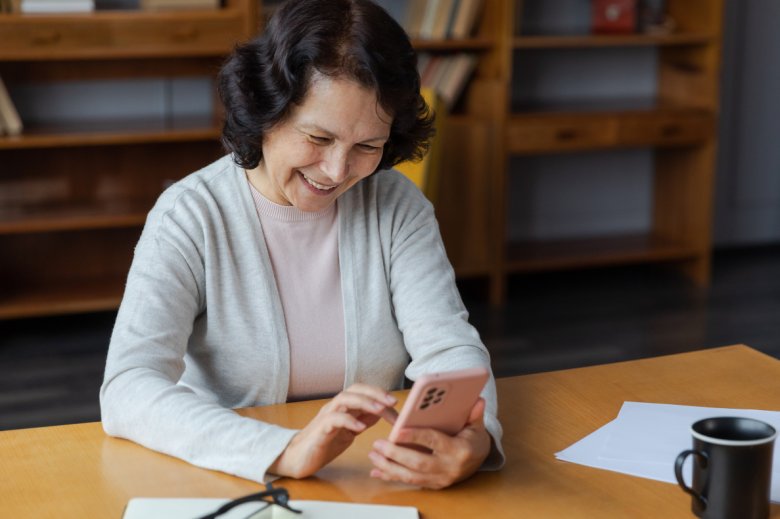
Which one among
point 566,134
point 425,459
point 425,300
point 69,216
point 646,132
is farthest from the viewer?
point 646,132

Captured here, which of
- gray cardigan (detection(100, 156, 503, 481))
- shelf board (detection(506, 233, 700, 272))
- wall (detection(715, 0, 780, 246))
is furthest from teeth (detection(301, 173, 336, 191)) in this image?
wall (detection(715, 0, 780, 246))

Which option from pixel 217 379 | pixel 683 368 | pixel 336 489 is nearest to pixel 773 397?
pixel 683 368

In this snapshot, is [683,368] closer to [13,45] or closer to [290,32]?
[290,32]

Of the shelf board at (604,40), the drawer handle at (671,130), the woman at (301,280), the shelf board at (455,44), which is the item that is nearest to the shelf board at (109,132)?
the shelf board at (455,44)

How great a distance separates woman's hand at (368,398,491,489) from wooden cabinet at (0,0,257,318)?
2.73 metres

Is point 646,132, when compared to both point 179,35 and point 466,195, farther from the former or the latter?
point 179,35

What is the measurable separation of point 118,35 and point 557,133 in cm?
166

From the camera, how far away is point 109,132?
3746 mm

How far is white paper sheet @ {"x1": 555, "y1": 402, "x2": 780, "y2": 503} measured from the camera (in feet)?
4.13

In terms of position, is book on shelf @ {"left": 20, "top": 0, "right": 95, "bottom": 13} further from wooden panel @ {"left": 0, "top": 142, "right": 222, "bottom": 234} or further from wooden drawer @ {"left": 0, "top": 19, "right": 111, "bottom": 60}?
wooden panel @ {"left": 0, "top": 142, "right": 222, "bottom": 234}

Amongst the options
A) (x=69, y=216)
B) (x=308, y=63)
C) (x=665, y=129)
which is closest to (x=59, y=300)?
(x=69, y=216)

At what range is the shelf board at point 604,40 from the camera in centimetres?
412

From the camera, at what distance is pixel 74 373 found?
11.3ft

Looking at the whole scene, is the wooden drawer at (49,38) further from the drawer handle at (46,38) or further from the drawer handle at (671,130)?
the drawer handle at (671,130)
